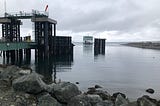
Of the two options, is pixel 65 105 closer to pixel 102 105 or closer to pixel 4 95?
pixel 102 105

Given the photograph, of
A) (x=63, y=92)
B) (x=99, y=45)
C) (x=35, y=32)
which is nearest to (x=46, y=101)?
(x=63, y=92)

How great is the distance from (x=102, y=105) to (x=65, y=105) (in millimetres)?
2112

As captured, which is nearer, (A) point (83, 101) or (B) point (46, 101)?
(B) point (46, 101)

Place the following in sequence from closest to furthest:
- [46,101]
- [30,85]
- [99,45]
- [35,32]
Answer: [46,101] → [30,85] → [35,32] → [99,45]

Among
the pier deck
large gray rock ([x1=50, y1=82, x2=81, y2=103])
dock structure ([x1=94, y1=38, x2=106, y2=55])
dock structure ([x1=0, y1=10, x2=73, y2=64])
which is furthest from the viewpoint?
dock structure ([x1=94, y1=38, x2=106, y2=55])

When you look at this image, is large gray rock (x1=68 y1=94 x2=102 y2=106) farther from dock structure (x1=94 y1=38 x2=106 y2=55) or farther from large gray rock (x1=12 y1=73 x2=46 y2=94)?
dock structure (x1=94 y1=38 x2=106 y2=55)

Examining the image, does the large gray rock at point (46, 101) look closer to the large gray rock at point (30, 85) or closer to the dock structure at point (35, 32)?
the large gray rock at point (30, 85)

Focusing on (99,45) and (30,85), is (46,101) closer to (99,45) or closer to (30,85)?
(30,85)

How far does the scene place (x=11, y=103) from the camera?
1448cm

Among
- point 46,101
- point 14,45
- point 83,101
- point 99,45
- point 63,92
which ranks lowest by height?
point 83,101

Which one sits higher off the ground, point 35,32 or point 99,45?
point 35,32

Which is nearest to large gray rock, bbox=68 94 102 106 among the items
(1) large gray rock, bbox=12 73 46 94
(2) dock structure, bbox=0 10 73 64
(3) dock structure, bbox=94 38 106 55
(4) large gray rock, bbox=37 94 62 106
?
(4) large gray rock, bbox=37 94 62 106

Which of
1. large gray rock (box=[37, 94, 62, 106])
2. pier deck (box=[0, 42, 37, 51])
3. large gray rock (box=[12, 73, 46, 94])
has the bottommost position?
large gray rock (box=[37, 94, 62, 106])

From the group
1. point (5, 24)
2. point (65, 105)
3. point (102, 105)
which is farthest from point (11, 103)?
point (5, 24)
